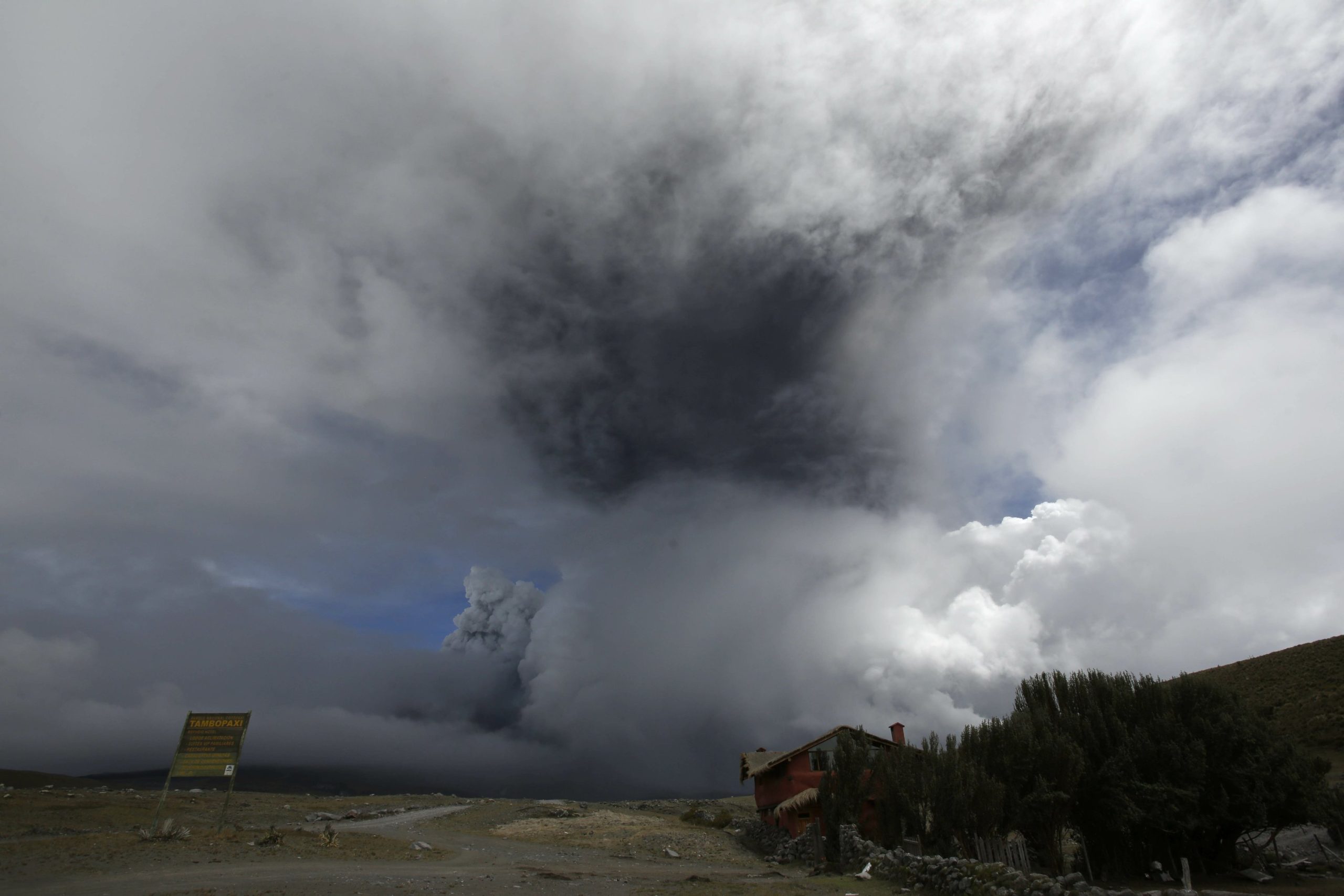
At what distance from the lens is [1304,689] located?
195 feet

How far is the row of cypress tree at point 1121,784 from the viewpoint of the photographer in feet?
95.0

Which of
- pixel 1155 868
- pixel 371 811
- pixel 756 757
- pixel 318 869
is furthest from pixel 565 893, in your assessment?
pixel 371 811

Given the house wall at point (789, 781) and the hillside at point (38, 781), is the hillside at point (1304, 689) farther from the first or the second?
the hillside at point (38, 781)

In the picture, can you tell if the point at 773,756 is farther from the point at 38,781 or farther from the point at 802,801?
the point at 38,781

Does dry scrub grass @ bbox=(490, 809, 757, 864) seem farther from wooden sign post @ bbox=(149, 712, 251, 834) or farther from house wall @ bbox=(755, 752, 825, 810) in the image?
wooden sign post @ bbox=(149, 712, 251, 834)

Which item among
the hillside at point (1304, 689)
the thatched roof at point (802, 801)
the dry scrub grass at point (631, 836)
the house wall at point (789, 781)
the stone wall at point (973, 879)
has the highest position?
the hillside at point (1304, 689)

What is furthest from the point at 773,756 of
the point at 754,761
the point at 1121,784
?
the point at 1121,784

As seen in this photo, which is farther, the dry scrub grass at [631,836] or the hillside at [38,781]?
the hillside at [38,781]

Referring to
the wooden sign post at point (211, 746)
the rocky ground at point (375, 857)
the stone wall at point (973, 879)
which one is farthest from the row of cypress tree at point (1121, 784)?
the wooden sign post at point (211, 746)

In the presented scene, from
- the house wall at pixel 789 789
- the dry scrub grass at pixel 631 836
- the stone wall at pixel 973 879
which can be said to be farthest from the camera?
the house wall at pixel 789 789

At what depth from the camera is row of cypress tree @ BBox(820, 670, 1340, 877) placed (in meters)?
29.0

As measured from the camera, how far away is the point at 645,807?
83375 millimetres

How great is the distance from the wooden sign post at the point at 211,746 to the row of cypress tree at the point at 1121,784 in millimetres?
28972

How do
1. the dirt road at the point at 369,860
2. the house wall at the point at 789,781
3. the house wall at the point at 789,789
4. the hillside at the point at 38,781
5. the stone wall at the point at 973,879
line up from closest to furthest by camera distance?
1. the stone wall at the point at 973,879
2. the dirt road at the point at 369,860
3. the house wall at the point at 789,789
4. the house wall at the point at 789,781
5. the hillside at the point at 38,781
